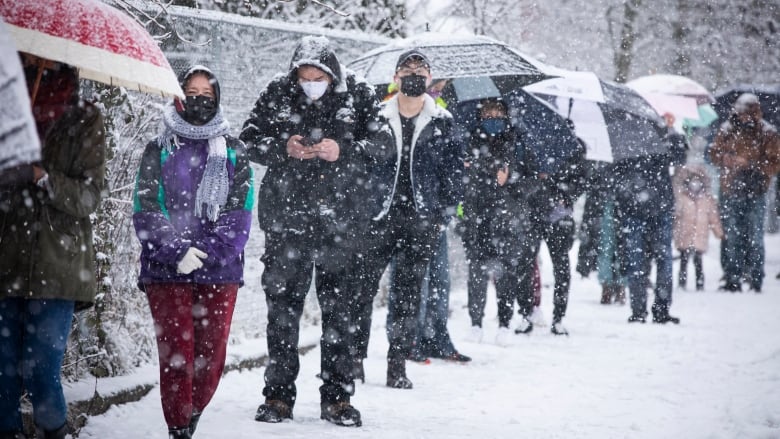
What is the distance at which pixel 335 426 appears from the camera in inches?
212

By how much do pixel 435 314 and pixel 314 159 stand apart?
111 inches

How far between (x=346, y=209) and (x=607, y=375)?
3.10m

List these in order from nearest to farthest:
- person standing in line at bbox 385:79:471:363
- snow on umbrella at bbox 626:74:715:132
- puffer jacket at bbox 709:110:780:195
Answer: person standing in line at bbox 385:79:471:363
snow on umbrella at bbox 626:74:715:132
puffer jacket at bbox 709:110:780:195

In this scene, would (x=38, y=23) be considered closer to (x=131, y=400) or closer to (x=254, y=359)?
(x=131, y=400)

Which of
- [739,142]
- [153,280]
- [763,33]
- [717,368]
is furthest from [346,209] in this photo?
[763,33]

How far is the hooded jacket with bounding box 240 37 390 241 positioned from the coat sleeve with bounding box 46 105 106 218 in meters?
1.43

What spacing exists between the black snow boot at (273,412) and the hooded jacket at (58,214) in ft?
5.33

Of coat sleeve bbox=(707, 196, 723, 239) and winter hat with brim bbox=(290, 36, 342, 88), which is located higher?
winter hat with brim bbox=(290, 36, 342, 88)

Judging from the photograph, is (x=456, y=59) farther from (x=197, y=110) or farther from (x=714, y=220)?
(x=714, y=220)

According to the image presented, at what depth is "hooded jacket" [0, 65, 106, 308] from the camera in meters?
3.80

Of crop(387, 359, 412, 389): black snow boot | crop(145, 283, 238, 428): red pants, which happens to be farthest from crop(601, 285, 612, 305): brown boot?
crop(145, 283, 238, 428): red pants

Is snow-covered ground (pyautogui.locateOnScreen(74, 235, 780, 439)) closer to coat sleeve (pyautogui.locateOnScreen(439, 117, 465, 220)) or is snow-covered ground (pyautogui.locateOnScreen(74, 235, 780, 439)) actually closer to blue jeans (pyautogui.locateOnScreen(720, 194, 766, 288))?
coat sleeve (pyautogui.locateOnScreen(439, 117, 465, 220))

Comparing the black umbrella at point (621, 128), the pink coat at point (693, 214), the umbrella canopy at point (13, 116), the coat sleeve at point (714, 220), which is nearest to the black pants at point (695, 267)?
the pink coat at point (693, 214)

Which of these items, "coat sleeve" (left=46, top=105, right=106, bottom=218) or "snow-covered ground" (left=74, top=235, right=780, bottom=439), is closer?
"coat sleeve" (left=46, top=105, right=106, bottom=218)
